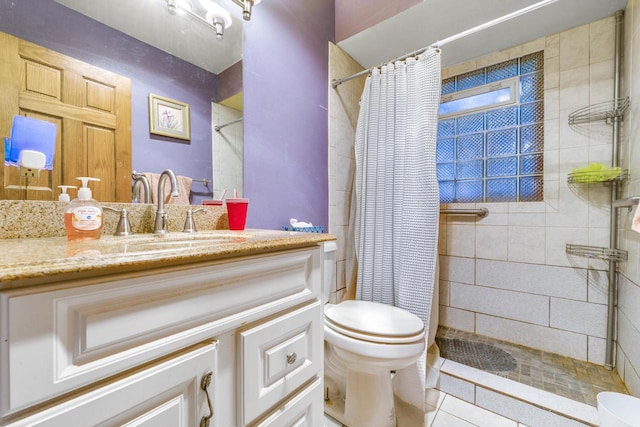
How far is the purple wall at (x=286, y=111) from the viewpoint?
137cm

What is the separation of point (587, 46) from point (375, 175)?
143cm

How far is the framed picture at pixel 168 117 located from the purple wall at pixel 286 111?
283mm

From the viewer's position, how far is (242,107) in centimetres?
131

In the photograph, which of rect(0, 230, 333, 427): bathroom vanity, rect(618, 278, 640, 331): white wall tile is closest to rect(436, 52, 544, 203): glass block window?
rect(618, 278, 640, 331): white wall tile

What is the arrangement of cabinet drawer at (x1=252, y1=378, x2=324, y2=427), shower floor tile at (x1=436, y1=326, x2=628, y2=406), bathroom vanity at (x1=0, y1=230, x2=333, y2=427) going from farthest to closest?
shower floor tile at (x1=436, y1=326, x2=628, y2=406) → cabinet drawer at (x1=252, y1=378, x2=324, y2=427) → bathroom vanity at (x1=0, y1=230, x2=333, y2=427)

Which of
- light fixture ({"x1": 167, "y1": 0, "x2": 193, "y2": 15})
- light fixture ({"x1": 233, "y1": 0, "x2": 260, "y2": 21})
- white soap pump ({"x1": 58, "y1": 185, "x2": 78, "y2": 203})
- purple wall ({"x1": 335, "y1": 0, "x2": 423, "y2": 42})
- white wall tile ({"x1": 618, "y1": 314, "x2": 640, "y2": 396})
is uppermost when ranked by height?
purple wall ({"x1": 335, "y1": 0, "x2": 423, "y2": 42})

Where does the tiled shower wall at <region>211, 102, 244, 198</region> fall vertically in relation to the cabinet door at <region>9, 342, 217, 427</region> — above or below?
above

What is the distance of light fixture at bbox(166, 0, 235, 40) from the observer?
3.71 ft

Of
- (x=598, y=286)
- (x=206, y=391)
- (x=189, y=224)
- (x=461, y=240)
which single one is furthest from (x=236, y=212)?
(x=598, y=286)

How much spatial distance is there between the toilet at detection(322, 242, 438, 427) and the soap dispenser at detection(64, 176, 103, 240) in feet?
2.31

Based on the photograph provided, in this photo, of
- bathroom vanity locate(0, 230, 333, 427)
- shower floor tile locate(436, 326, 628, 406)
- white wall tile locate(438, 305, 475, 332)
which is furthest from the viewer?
white wall tile locate(438, 305, 475, 332)

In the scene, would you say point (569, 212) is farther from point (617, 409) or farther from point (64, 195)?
point (64, 195)

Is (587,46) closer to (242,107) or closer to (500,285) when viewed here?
(500,285)

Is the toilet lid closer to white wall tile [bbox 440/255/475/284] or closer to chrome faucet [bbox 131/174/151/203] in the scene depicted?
chrome faucet [bbox 131/174/151/203]
